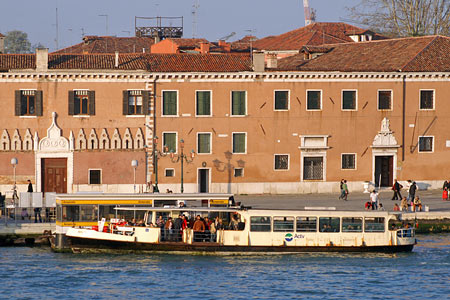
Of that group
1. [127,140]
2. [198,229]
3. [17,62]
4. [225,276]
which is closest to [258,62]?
[127,140]

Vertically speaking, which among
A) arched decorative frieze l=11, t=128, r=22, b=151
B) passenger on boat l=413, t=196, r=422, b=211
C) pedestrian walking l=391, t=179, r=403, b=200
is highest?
arched decorative frieze l=11, t=128, r=22, b=151

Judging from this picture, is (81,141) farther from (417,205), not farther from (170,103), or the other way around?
(417,205)

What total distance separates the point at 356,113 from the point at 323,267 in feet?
57.1

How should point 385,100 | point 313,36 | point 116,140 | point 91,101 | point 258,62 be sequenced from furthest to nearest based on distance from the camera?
point 313,36 → point 385,100 → point 258,62 → point 116,140 → point 91,101

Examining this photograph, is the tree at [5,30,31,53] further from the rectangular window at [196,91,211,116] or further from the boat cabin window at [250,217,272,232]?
the boat cabin window at [250,217,272,232]

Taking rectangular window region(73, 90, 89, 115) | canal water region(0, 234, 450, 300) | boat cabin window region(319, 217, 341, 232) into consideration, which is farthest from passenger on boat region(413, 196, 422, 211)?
rectangular window region(73, 90, 89, 115)

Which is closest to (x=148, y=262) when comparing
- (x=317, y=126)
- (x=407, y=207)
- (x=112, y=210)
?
(x=112, y=210)

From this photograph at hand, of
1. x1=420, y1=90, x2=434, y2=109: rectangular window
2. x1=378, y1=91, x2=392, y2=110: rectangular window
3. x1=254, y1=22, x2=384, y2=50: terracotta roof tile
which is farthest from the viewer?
x1=254, y1=22, x2=384, y2=50: terracotta roof tile

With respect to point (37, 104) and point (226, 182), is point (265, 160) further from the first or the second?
point (37, 104)

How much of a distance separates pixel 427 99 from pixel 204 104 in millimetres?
11641

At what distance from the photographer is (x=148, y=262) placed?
39.7m

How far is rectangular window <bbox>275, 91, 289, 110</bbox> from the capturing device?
54.3 meters

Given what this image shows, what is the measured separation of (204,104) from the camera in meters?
53.8

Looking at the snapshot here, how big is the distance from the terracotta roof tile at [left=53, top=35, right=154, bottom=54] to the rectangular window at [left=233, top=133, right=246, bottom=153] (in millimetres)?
24765
